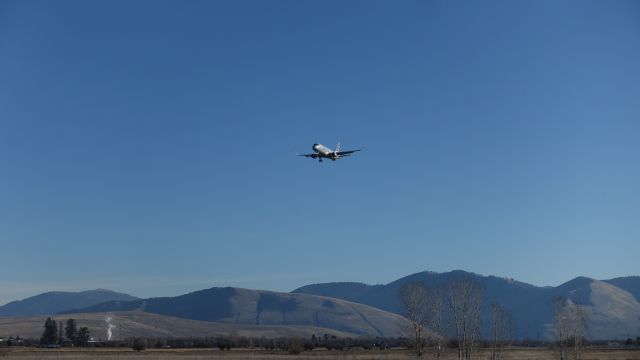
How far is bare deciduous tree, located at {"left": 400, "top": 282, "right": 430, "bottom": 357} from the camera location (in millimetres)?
113375

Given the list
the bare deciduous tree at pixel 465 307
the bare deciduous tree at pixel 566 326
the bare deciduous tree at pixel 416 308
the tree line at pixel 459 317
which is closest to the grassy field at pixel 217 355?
the tree line at pixel 459 317

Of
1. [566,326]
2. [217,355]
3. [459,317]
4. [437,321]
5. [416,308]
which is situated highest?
[416,308]

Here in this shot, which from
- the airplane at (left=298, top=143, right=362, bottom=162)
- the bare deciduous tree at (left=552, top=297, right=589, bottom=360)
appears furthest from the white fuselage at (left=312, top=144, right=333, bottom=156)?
the bare deciduous tree at (left=552, top=297, right=589, bottom=360)

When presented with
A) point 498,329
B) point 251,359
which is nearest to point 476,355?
point 498,329

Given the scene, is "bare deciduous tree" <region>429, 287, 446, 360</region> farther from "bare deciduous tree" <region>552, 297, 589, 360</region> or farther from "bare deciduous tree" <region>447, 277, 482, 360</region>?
"bare deciduous tree" <region>552, 297, 589, 360</region>

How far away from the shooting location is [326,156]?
118625mm

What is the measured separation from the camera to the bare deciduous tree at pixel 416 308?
372 feet

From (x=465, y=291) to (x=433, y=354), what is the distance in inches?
501

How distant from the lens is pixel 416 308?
381 ft

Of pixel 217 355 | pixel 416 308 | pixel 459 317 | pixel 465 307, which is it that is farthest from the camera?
pixel 217 355

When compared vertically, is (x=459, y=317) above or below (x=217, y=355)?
above

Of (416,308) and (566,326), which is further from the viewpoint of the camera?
(566,326)

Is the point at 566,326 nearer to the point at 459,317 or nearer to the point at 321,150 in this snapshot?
the point at 459,317

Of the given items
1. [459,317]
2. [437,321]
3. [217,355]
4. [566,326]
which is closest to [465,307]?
[459,317]
